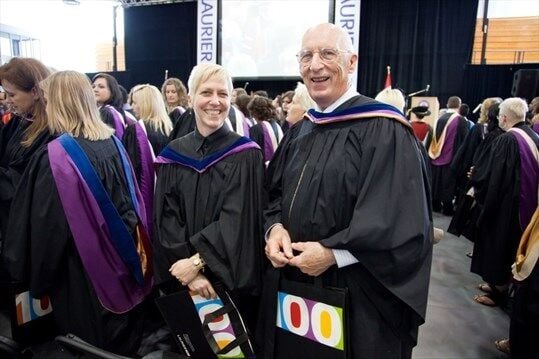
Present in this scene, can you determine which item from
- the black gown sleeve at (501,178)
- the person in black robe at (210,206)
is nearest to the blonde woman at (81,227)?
the person in black robe at (210,206)

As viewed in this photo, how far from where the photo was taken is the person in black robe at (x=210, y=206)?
1.59 meters

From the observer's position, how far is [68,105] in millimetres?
1792

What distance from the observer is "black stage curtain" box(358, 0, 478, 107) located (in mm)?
7691

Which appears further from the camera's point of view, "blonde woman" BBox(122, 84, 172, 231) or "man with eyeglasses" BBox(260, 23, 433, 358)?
"blonde woman" BBox(122, 84, 172, 231)

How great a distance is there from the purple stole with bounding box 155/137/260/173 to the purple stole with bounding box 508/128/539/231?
2266 mm

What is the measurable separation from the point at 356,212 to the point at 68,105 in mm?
1394

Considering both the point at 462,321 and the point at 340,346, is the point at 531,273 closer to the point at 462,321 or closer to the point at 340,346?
the point at 462,321

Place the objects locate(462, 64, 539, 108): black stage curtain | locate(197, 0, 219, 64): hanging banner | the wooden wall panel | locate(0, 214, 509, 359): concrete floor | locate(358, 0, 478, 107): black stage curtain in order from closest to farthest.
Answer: locate(0, 214, 509, 359): concrete floor, locate(462, 64, 539, 108): black stage curtain, locate(358, 0, 478, 107): black stage curtain, the wooden wall panel, locate(197, 0, 219, 64): hanging banner

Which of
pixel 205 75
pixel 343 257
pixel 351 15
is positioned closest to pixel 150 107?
pixel 205 75

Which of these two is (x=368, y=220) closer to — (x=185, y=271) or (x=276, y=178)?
(x=276, y=178)

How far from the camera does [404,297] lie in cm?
125

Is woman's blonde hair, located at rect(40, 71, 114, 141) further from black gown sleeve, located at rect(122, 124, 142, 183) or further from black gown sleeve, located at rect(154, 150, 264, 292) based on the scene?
black gown sleeve, located at rect(122, 124, 142, 183)

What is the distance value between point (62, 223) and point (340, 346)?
1261 millimetres

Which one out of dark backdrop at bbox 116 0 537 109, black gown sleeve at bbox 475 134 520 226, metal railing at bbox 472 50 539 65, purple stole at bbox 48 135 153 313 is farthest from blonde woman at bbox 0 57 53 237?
metal railing at bbox 472 50 539 65
